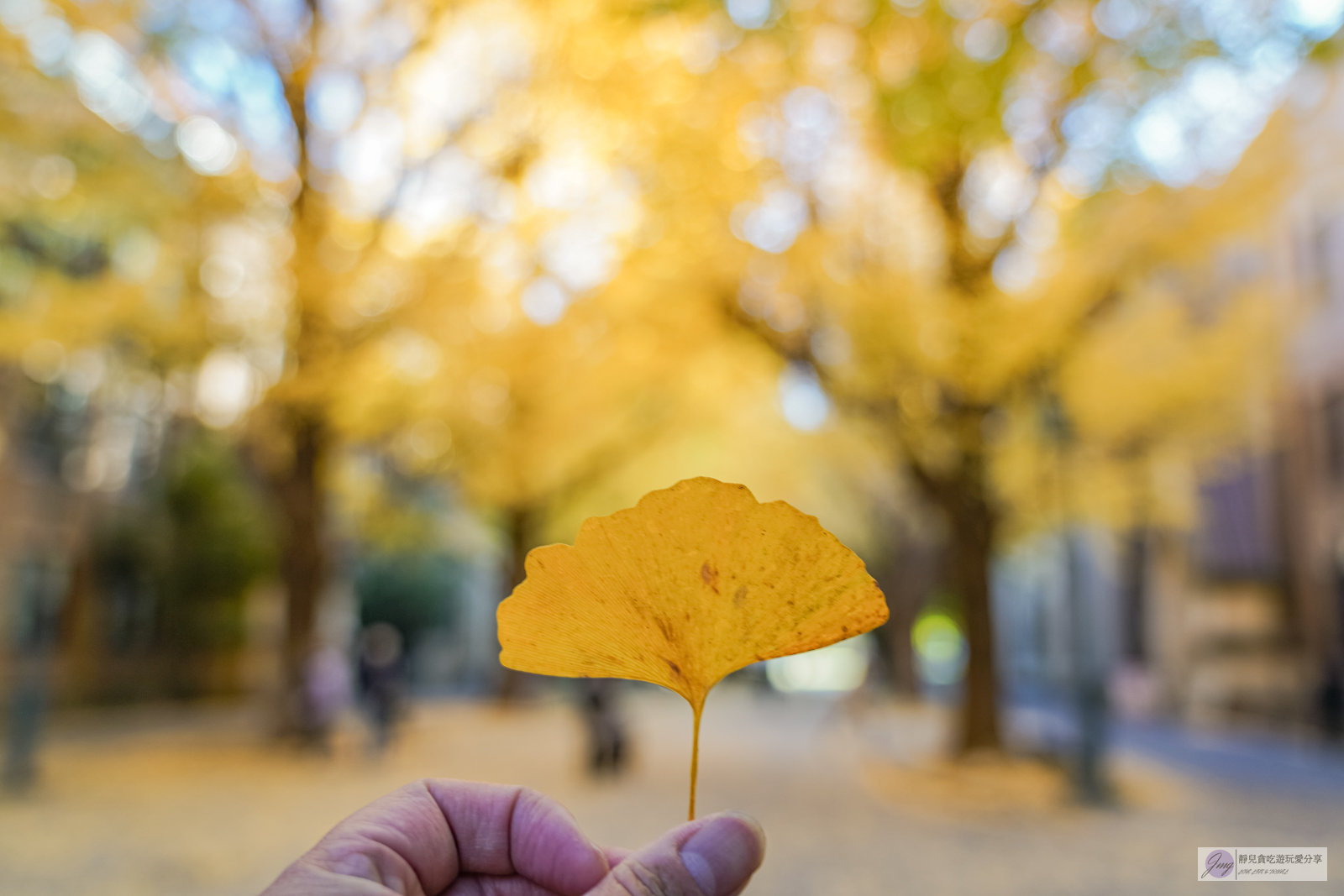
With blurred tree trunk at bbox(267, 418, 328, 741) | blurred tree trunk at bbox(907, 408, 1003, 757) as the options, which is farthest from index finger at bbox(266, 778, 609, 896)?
blurred tree trunk at bbox(267, 418, 328, 741)

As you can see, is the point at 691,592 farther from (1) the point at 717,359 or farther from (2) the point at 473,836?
(1) the point at 717,359

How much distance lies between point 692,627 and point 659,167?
7976 mm

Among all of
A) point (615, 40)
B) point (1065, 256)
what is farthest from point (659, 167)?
point (1065, 256)

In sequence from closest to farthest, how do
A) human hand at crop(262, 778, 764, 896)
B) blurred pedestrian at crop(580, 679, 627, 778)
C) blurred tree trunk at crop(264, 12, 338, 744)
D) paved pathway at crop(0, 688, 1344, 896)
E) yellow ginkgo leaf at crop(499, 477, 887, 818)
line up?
yellow ginkgo leaf at crop(499, 477, 887, 818)
human hand at crop(262, 778, 764, 896)
paved pathway at crop(0, 688, 1344, 896)
blurred tree trunk at crop(264, 12, 338, 744)
blurred pedestrian at crop(580, 679, 627, 778)

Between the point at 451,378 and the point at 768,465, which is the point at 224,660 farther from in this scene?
the point at 768,465

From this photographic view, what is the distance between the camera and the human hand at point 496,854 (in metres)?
0.90

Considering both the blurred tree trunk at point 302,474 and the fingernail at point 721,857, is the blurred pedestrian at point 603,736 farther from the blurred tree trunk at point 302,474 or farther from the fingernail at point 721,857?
the fingernail at point 721,857

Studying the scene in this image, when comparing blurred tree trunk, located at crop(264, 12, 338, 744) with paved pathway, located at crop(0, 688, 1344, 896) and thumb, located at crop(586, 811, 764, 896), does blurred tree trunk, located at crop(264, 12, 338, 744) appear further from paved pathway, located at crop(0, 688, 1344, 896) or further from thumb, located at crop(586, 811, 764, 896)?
thumb, located at crop(586, 811, 764, 896)

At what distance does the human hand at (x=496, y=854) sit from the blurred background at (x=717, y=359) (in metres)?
4.32

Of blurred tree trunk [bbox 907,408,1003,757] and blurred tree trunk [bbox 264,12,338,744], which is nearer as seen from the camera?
blurred tree trunk [bbox 264,12,338,744]

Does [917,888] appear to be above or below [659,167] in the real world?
below

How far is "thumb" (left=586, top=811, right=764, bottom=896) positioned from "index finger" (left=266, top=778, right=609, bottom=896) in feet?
0.24

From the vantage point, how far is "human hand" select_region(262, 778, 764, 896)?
0.90 metres

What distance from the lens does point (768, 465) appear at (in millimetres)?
21969
